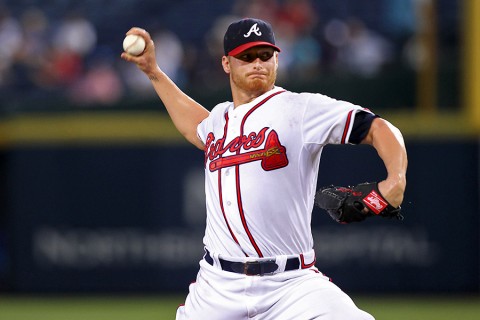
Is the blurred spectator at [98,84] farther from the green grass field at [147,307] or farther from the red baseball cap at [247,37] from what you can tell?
the red baseball cap at [247,37]

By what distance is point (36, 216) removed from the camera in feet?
34.9

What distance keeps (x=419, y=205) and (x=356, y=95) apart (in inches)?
51.7

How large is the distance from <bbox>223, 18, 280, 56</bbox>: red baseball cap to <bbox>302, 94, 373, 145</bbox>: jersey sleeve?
380 millimetres

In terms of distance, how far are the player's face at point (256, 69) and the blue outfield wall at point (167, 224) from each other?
215 inches

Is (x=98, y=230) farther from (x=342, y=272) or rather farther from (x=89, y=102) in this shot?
(x=342, y=272)

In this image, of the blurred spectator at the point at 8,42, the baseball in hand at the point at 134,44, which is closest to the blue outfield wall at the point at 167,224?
the blurred spectator at the point at 8,42

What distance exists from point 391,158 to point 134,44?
1759 millimetres

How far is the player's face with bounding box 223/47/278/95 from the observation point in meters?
4.72

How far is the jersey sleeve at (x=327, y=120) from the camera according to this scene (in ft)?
14.2

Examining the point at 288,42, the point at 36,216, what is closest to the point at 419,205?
the point at 288,42

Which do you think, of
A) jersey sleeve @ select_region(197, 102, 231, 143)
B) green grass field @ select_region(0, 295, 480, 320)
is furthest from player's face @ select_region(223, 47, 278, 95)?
green grass field @ select_region(0, 295, 480, 320)

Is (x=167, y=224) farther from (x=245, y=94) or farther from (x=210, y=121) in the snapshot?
(x=245, y=94)

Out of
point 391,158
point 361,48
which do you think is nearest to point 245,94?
point 391,158

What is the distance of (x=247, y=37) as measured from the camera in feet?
15.5
